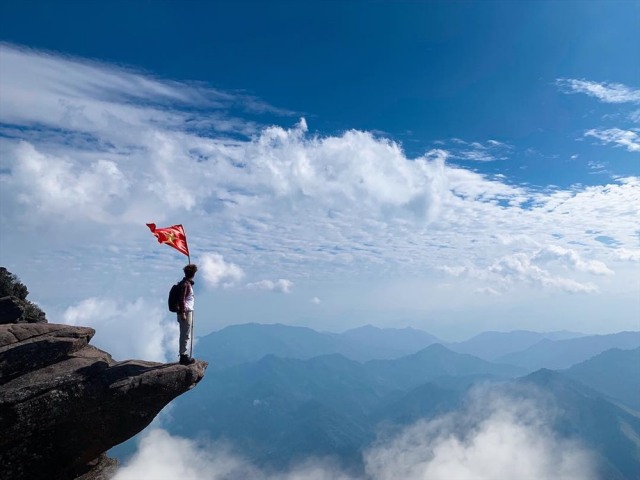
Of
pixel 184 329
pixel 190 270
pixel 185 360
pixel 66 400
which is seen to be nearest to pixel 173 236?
pixel 190 270

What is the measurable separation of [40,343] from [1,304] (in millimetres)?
8419

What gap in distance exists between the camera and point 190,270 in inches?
867

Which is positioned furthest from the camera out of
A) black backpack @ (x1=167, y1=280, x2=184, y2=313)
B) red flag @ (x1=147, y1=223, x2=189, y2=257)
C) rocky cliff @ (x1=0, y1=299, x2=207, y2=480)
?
red flag @ (x1=147, y1=223, x2=189, y2=257)

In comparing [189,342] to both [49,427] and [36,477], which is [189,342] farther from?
[36,477]

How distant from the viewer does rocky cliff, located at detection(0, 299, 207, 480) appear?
17859 millimetres

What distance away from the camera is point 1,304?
2577 centimetres

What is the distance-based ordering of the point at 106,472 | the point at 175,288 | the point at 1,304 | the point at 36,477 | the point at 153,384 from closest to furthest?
the point at 36,477
the point at 153,384
the point at 175,288
the point at 106,472
the point at 1,304

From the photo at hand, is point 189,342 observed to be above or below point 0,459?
above

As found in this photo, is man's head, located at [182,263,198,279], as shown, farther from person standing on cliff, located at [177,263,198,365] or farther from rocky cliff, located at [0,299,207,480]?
rocky cliff, located at [0,299,207,480]

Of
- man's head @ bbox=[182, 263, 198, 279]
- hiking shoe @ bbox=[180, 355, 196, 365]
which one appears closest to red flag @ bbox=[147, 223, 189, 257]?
man's head @ bbox=[182, 263, 198, 279]

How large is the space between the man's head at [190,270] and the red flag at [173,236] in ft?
5.83

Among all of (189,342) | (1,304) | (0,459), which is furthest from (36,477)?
(1,304)

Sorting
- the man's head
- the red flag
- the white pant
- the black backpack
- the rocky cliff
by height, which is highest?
the red flag

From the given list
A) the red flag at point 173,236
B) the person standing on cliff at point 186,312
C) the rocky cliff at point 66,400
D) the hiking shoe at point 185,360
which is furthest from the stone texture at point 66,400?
the red flag at point 173,236
